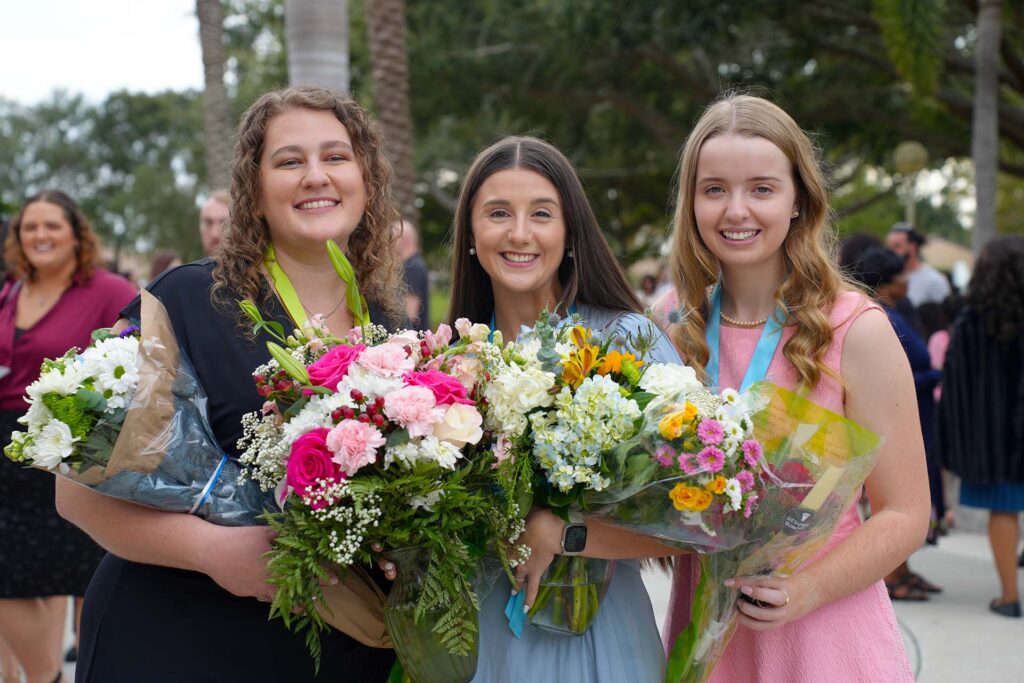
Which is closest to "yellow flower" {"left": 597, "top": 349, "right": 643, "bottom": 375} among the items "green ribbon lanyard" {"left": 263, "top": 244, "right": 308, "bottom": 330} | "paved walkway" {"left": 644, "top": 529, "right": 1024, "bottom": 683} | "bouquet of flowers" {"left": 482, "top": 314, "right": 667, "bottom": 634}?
"bouquet of flowers" {"left": 482, "top": 314, "right": 667, "bottom": 634}

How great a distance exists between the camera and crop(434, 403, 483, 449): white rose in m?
1.89

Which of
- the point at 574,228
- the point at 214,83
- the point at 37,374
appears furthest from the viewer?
the point at 214,83

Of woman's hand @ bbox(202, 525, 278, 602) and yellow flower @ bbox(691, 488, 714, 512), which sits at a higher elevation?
yellow flower @ bbox(691, 488, 714, 512)

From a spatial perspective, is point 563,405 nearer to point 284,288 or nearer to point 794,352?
point 794,352

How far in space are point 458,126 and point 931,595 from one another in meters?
20.3

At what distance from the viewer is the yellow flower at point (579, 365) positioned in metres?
2.05

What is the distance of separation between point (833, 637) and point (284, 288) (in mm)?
1632

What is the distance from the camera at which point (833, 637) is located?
2.38 m

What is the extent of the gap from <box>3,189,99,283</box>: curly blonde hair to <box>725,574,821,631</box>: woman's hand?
12.9ft

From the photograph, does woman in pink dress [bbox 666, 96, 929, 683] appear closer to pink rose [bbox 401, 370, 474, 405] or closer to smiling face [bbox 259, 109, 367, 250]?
pink rose [bbox 401, 370, 474, 405]

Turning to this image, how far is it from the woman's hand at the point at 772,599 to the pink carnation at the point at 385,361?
35.6 inches

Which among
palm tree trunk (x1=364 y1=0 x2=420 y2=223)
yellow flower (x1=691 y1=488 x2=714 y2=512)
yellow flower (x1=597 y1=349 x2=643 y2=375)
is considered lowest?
yellow flower (x1=691 y1=488 x2=714 y2=512)

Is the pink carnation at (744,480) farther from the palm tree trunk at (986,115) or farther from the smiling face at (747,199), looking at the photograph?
the palm tree trunk at (986,115)

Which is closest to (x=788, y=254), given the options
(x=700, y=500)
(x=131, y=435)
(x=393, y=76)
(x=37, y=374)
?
(x=700, y=500)
